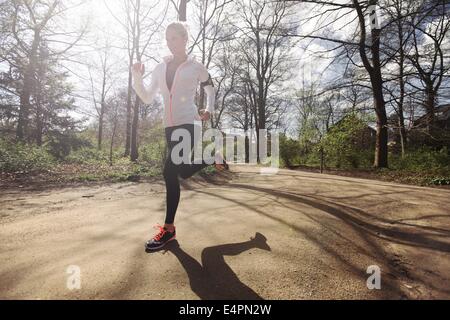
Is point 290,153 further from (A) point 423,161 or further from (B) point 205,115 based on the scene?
(B) point 205,115

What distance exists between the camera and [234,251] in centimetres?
235

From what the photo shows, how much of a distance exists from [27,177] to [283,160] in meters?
15.4

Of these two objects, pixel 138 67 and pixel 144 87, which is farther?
pixel 144 87

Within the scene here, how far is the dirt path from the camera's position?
5.91ft

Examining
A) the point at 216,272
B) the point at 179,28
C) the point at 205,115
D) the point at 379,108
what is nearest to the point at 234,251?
the point at 216,272

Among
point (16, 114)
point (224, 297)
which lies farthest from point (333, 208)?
point (16, 114)

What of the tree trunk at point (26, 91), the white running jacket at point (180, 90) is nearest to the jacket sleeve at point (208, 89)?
the white running jacket at point (180, 90)

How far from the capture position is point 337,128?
49.7 ft

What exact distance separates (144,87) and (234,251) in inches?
69.9

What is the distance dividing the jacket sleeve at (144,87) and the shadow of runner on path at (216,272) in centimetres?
146

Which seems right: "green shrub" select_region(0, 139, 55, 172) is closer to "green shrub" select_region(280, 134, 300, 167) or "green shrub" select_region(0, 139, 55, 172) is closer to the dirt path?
the dirt path

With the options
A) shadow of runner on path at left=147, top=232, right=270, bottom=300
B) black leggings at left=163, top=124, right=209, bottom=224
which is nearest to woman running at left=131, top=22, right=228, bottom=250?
black leggings at left=163, top=124, right=209, bottom=224

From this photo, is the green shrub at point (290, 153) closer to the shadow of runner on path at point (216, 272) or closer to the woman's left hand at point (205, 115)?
the woman's left hand at point (205, 115)
